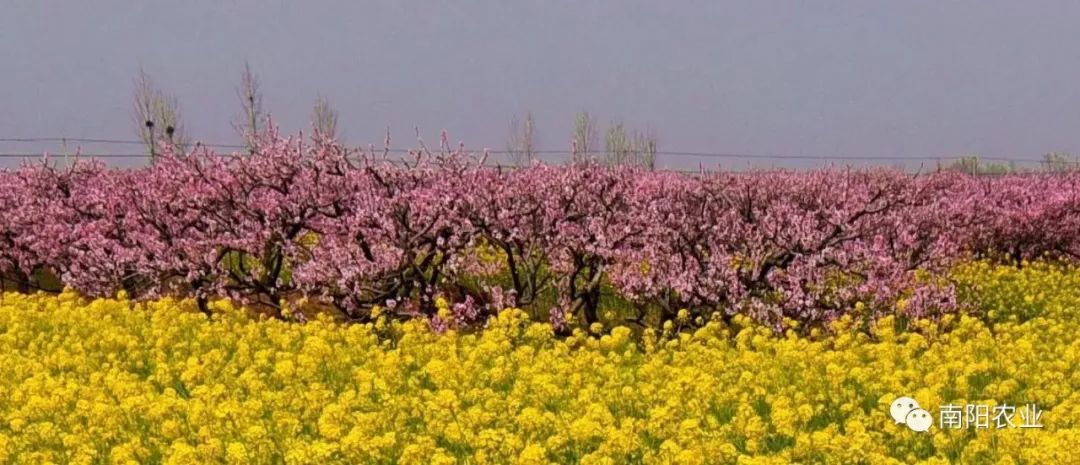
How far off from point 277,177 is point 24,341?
3.70 metres

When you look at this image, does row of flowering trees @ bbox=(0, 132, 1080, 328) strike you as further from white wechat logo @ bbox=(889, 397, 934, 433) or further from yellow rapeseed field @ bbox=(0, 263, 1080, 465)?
white wechat logo @ bbox=(889, 397, 934, 433)

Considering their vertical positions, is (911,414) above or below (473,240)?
below

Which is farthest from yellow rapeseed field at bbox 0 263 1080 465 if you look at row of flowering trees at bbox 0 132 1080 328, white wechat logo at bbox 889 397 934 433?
row of flowering trees at bbox 0 132 1080 328

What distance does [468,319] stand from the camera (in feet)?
41.3

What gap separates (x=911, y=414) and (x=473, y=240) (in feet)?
21.7

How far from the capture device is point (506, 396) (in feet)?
26.8

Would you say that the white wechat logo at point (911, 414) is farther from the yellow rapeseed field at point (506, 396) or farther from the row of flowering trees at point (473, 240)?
the row of flowering trees at point (473, 240)

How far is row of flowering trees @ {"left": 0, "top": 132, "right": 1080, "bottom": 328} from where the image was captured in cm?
1208

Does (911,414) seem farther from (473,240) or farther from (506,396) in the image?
(473,240)

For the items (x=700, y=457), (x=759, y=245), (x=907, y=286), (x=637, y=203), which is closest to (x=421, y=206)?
(x=637, y=203)

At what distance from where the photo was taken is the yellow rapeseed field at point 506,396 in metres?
6.19

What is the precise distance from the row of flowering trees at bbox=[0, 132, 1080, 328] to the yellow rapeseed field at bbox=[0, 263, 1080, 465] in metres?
0.68

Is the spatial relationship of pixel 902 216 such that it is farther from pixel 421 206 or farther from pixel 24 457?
pixel 24 457

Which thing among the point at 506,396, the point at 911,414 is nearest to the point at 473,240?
the point at 506,396
